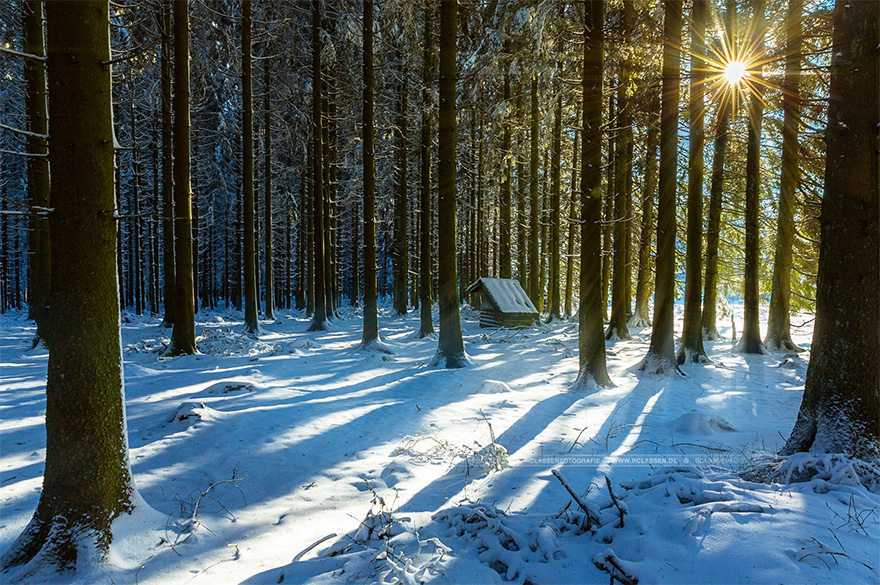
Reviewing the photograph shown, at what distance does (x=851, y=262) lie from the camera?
3930 millimetres

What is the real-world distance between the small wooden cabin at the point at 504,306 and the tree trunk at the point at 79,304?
15.8 m

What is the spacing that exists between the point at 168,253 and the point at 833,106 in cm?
1760

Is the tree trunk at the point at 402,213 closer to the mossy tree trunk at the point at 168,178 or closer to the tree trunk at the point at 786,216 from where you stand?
the mossy tree trunk at the point at 168,178

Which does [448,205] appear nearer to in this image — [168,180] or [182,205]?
[182,205]

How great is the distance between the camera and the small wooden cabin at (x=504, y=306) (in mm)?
18156

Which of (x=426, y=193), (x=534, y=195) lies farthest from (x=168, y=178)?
(x=534, y=195)

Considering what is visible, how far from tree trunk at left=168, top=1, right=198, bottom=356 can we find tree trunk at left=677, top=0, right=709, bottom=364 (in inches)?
473

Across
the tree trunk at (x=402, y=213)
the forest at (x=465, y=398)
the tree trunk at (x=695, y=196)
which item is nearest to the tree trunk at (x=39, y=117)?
the forest at (x=465, y=398)

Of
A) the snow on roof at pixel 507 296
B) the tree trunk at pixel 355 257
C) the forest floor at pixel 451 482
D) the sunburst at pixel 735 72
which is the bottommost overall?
the forest floor at pixel 451 482

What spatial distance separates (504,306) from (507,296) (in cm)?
82

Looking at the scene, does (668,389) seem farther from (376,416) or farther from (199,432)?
(199,432)

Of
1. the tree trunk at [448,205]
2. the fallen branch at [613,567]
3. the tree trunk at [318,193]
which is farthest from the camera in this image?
the tree trunk at [318,193]

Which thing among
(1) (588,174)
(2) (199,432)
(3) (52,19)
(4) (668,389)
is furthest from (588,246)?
(3) (52,19)

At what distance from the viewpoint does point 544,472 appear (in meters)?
4.66
